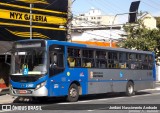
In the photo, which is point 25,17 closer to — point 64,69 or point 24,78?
point 64,69

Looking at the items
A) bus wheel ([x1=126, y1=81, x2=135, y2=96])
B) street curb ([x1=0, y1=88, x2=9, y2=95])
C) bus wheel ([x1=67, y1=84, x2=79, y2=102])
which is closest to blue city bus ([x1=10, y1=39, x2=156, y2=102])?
bus wheel ([x1=67, y1=84, x2=79, y2=102])

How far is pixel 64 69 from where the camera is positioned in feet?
64.9

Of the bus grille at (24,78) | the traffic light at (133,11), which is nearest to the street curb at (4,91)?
the bus grille at (24,78)

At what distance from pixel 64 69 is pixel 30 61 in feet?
5.88

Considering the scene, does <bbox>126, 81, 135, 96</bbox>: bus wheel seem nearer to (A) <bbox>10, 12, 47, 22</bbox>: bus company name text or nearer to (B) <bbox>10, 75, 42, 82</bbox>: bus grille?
(A) <bbox>10, 12, 47, 22</bbox>: bus company name text

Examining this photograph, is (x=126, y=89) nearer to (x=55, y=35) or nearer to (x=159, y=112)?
(x=55, y=35)

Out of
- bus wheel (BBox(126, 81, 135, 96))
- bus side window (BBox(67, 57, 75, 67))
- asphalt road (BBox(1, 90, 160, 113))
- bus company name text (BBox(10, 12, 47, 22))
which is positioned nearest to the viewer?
asphalt road (BBox(1, 90, 160, 113))

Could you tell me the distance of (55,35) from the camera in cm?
2900

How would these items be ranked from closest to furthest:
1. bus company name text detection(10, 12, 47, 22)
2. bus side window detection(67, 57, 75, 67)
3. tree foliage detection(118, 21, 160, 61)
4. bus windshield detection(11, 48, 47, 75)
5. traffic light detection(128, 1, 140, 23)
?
bus windshield detection(11, 48, 47, 75) < bus side window detection(67, 57, 75, 67) < bus company name text detection(10, 12, 47, 22) < traffic light detection(128, 1, 140, 23) < tree foliage detection(118, 21, 160, 61)

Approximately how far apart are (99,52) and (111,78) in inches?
78.5

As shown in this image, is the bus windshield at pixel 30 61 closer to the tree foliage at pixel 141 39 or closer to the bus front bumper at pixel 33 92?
the bus front bumper at pixel 33 92

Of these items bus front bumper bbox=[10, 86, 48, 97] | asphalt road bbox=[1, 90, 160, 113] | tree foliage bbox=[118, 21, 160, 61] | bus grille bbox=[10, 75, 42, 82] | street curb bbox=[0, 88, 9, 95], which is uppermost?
tree foliage bbox=[118, 21, 160, 61]

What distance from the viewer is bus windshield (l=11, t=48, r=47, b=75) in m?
18.8

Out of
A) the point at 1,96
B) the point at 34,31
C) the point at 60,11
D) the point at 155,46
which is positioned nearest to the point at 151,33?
the point at 155,46
